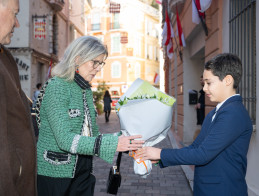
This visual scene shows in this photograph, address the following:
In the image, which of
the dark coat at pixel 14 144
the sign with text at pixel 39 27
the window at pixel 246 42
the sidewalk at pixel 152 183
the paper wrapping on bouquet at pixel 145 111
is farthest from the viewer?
the sign with text at pixel 39 27

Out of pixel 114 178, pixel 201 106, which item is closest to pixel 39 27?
pixel 201 106

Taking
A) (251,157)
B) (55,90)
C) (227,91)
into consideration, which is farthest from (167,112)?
(251,157)

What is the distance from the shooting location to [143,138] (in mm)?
2109

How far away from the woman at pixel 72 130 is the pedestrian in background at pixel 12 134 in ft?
1.48

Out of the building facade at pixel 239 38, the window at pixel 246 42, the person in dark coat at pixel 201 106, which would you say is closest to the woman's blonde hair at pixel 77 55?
the building facade at pixel 239 38

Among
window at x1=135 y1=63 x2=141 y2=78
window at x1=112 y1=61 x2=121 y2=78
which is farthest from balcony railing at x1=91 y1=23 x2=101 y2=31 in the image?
window at x1=135 y1=63 x2=141 y2=78

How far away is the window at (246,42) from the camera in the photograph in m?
4.29

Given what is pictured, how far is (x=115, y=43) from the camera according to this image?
41375mm

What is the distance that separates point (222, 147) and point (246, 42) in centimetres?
318

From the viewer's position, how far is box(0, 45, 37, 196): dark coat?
1.30m

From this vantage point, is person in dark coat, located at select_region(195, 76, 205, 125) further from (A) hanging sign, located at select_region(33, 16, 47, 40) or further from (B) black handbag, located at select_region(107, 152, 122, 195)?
(A) hanging sign, located at select_region(33, 16, 47, 40)

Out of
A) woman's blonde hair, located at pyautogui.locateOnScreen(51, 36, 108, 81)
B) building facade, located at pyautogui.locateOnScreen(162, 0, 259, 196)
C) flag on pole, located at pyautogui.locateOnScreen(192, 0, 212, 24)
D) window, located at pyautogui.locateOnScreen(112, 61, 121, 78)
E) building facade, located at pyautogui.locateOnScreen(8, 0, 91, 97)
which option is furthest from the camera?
window, located at pyautogui.locateOnScreen(112, 61, 121, 78)

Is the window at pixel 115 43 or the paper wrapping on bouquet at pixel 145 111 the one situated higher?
the window at pixel 115 43

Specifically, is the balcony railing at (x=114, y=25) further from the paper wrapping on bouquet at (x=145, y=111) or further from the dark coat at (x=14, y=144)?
the dark coat at (x=14, y=144)
